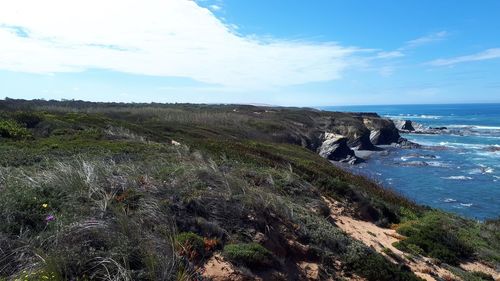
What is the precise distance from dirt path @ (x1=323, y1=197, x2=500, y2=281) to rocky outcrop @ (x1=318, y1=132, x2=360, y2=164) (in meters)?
37.5

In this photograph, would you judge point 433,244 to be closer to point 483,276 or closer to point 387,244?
point 387,244

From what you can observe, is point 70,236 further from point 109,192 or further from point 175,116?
point 175,116

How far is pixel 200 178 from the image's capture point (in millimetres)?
9453

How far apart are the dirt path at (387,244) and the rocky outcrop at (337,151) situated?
37.5 metres

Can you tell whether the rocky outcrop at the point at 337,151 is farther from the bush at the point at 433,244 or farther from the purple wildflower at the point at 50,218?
the purple wildflower at the point at 50,218

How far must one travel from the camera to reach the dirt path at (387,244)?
10.6 meters

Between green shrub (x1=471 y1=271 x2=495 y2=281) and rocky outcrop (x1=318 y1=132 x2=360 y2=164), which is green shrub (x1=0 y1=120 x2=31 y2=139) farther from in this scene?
rocky outcrop (x1=318 y1=132 x2=360 y2=164)

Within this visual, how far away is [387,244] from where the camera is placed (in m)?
12.1

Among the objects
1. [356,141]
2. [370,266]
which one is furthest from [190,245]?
[356,141]

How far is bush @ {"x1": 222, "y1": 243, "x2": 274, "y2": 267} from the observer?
6.97 m

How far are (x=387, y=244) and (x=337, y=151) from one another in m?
40.7

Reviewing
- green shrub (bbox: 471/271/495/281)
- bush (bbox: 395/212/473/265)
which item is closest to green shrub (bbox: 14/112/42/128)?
bush (bbox: 395/212/473/265)

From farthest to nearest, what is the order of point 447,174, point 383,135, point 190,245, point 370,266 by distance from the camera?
point 383,135, point 447,174, point 370,266, point 190,245

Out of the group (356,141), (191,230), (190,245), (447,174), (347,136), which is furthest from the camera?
(347,136)
